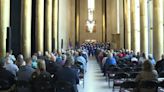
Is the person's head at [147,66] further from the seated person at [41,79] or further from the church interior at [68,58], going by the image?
the seated person at [41,79]

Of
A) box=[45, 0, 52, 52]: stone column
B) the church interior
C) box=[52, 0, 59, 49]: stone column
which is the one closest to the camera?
the church interior

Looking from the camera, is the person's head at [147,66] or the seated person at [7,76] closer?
the person's head at [147,66]

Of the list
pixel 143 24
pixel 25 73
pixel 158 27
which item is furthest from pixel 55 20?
pixel 25 73

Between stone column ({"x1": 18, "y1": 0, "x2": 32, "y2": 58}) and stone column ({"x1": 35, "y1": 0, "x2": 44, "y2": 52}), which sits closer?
stone column ({"x1": 18, "y1": 0, "x2": 32, "y2": 58})

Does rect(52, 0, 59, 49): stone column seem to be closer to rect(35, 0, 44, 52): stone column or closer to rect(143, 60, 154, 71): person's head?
rect(35, 0, 44, 52): stone column

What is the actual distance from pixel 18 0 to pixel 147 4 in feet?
27.3

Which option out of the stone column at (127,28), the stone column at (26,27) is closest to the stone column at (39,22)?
the stone column at (26,27)

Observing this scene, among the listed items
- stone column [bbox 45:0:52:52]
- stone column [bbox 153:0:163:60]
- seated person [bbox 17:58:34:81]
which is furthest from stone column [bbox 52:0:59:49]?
seated person [bbox 17:58:34:81]

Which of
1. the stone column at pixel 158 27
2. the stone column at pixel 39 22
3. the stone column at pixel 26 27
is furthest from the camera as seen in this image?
the stone column at pixel 39 22

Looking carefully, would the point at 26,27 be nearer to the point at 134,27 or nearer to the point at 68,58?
the point at 134,27

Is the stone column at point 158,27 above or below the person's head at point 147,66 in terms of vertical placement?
above

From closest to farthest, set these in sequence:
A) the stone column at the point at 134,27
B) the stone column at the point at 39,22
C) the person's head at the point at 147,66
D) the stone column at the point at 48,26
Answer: the person's head at the point at 147,66
the stone column at the point at 39,22
the stone column at the point at 134,27
the stone column at the point at 48,26

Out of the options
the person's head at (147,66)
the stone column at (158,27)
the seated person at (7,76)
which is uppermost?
the stone column at (158,27)

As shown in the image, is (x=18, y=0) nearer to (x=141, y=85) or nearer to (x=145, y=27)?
(x=145, y=27)
